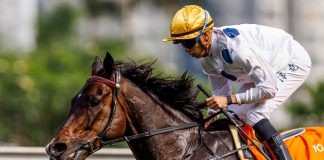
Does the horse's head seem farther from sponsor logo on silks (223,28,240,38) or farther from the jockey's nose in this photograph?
sponsor logo on silks (223,28,240,38)

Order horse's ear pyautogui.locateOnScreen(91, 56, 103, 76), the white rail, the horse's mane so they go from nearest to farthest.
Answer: horse's ear pyautogui.locateOnScreen(91, 56, 103, 76)
the horse's mane
the white rail

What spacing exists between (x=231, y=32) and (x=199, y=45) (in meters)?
0.25

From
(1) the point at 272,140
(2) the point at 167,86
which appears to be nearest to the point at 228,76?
(2) the point at 167,86

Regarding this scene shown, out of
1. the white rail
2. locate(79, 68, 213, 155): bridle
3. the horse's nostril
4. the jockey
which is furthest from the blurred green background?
the horse's nostril

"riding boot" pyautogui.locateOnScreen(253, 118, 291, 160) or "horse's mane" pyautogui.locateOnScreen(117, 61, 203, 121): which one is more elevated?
"horse's mane" pyautogui.locateOnScreen(117, 61, 203, 121)

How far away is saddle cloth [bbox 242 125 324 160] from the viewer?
6.91m

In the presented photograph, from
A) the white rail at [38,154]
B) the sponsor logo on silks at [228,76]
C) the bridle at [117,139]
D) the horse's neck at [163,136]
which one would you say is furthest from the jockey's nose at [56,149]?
the white rail at [38,154]

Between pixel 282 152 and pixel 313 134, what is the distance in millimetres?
417

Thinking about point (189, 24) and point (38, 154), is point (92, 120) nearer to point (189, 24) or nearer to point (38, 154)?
point (189, 24)

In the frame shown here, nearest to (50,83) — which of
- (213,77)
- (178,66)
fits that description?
(213,77)

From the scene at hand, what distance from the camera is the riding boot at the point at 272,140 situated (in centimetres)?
680

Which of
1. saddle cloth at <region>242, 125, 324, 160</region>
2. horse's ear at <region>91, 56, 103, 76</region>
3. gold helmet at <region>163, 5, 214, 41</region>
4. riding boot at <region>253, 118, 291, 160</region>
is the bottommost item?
saddle cloth at <region>242, 125, 324, 160</region>

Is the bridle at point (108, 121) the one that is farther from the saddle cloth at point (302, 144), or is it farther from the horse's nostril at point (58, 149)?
the saddle cloth at point (302, 144)

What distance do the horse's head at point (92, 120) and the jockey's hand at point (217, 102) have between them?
0.55 meters
